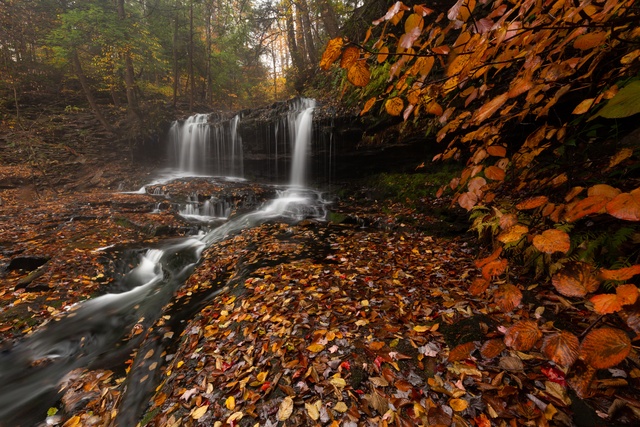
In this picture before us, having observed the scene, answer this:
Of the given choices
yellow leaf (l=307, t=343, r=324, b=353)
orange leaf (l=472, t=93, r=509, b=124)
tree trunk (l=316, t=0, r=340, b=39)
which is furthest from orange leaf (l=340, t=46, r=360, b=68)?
tree trunk (l=316, t=0, r=340, b=39)

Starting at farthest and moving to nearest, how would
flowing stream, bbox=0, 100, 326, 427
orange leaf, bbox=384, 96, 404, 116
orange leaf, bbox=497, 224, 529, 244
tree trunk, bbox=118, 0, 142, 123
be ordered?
tree trunk, bbox=118, 0, 142, 123 < flowing stream, bbox=0, 100, 326, 427 < orange leaf, bbox=384, 96, 404, 116 < orange leaf, bbox=497, 224, 529, 244

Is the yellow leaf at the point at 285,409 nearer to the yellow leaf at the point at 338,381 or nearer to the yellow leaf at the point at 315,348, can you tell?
the yellow leaf at the point at 338,381

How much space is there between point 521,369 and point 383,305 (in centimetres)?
150

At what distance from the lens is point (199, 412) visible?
242 centimetres

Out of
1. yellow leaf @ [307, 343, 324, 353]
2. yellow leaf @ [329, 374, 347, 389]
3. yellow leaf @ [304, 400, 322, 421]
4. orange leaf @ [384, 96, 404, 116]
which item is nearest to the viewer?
orange leaf @ [384, 96, 404, 116]

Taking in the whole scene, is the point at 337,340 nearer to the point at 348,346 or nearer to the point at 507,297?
the point at 348,346

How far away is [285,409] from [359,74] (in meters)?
2.69

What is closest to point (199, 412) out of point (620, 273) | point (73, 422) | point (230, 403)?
point (230, 403)

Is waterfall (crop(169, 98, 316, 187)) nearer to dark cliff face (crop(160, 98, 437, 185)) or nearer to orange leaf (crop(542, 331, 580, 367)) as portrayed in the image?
dark cliff face (crop(160, 98, 437, 185))

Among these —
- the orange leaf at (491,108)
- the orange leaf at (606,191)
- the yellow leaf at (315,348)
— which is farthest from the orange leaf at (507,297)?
the yellow leaf at (315,348)

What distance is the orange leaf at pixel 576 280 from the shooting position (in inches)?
50.6

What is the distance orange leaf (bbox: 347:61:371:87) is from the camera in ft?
→ 4.73

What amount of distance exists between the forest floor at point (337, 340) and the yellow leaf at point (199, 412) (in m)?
0.01

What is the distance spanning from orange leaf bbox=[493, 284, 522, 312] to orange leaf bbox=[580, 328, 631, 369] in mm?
385
